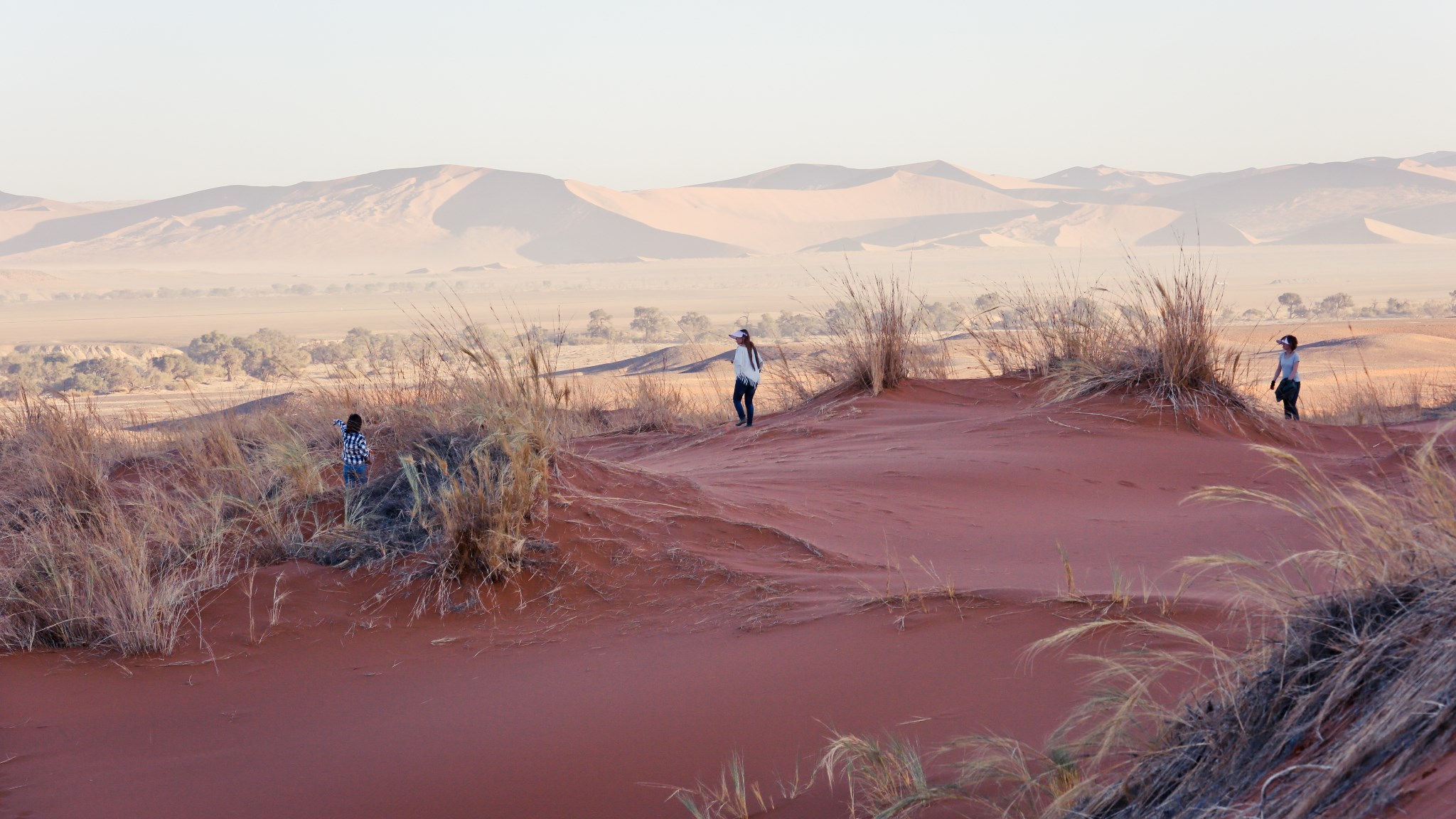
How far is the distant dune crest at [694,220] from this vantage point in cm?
12656

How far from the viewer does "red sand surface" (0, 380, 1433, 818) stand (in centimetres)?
403

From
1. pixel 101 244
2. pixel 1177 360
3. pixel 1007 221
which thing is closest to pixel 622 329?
pixel 1177 360

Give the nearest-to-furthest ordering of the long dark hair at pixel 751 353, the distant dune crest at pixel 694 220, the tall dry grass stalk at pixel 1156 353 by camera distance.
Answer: the tall dry grass stalk at pixel 1156 353, the long dark hair at pixel 751 353, the distant dune crest at pixel 694 220

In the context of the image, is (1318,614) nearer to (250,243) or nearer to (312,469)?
(312,469)

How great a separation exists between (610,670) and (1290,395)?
10.5m

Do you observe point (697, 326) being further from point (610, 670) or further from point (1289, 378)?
point (610, 670)

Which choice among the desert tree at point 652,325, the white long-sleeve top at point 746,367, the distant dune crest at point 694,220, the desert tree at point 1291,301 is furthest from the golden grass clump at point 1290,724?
the distant dune crest at point 694,220

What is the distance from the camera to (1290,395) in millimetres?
12789

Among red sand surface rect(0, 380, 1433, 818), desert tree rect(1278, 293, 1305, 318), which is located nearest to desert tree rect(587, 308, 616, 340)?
desert tree rect(1278, 293, 1305, 318)

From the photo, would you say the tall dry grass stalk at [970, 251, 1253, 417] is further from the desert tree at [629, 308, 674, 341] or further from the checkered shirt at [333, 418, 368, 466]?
the desert tree at [629, 308, 674, 341]

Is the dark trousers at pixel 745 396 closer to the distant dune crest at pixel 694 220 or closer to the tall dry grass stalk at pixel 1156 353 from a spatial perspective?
the tall dry grass stalk at pixel 1156 353

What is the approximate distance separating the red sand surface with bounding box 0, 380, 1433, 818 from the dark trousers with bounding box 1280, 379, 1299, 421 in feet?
16.4

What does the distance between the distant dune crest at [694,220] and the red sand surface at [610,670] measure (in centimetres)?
10935

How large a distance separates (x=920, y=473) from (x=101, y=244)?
158 m
